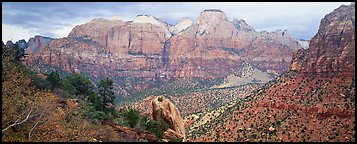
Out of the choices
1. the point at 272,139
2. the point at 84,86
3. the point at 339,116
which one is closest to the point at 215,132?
the point at 272,139

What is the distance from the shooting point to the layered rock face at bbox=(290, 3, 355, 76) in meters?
49.1

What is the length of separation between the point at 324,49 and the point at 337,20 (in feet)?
20.5

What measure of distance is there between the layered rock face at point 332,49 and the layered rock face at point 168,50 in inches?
3979

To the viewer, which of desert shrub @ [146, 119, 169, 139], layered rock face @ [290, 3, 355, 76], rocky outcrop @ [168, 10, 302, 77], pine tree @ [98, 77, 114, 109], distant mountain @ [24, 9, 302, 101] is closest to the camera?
desert shrub @ [146, 119, 169, 139]

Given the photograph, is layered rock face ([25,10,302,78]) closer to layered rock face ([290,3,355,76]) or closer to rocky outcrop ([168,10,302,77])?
rocky outcrop ([168,10,302,77])

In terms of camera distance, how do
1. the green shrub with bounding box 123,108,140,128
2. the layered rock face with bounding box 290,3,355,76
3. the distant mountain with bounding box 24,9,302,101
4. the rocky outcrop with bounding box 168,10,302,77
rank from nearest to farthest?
1. the green shrub with bounding box 123,108,140,128
2. the layered rock face with bounding box 290,3,355,76
3. the distant mountain with bounding box 24,9,302,101
4. the rocky outcrop with bounding box 168,10,302,77

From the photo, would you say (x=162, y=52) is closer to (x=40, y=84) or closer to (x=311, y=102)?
(x=311, y=102)

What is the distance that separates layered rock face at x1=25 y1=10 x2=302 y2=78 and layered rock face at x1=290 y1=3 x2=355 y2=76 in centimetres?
10107

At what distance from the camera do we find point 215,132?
4941 centimetres

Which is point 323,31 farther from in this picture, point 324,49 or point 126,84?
point 126,84

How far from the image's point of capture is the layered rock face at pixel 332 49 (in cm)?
4906

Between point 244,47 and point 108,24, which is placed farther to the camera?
point 108,24

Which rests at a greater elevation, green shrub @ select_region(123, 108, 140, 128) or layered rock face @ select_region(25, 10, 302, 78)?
layered rock face @ select_region(25, 10, 302, 78)

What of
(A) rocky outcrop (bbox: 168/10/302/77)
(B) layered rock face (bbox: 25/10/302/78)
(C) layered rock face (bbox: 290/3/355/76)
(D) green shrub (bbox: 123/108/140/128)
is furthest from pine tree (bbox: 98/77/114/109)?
(A) rocky outcrop (bbox: 168/10/302/77)
